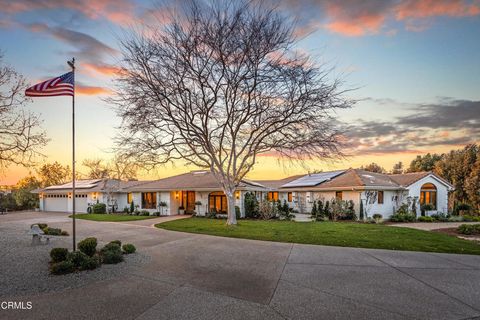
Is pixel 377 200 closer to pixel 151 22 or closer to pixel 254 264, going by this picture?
pixel 254 264

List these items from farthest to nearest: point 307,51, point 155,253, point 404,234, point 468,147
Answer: point 468,147 → point 307,51 → point 404,234 → point 155,253

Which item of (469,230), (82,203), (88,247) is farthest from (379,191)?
(82,203)

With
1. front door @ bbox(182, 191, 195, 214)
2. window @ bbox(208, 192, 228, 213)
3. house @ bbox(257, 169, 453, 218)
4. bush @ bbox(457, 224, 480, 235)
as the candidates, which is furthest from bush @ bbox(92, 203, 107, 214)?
bush @ bbox(457, 224, 480, 235)

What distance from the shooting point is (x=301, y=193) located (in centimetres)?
2889

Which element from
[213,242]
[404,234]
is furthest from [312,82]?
[213,242]

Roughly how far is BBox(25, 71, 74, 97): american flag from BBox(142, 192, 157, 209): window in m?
19.7

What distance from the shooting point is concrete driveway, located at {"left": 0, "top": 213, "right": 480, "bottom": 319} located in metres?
4.84

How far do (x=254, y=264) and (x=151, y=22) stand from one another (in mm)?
13377

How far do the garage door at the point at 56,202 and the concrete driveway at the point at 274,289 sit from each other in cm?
2978

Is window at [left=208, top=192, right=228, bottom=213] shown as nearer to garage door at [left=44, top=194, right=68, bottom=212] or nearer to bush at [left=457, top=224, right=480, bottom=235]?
bush at [left=457, top=224, right=480, bottom=235]

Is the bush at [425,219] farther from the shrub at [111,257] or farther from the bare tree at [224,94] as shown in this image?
the shrub at [111,257]

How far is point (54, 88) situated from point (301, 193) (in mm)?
24391

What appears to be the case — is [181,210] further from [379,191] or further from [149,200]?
[379,191]

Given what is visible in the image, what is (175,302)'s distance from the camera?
5270 millimetres
